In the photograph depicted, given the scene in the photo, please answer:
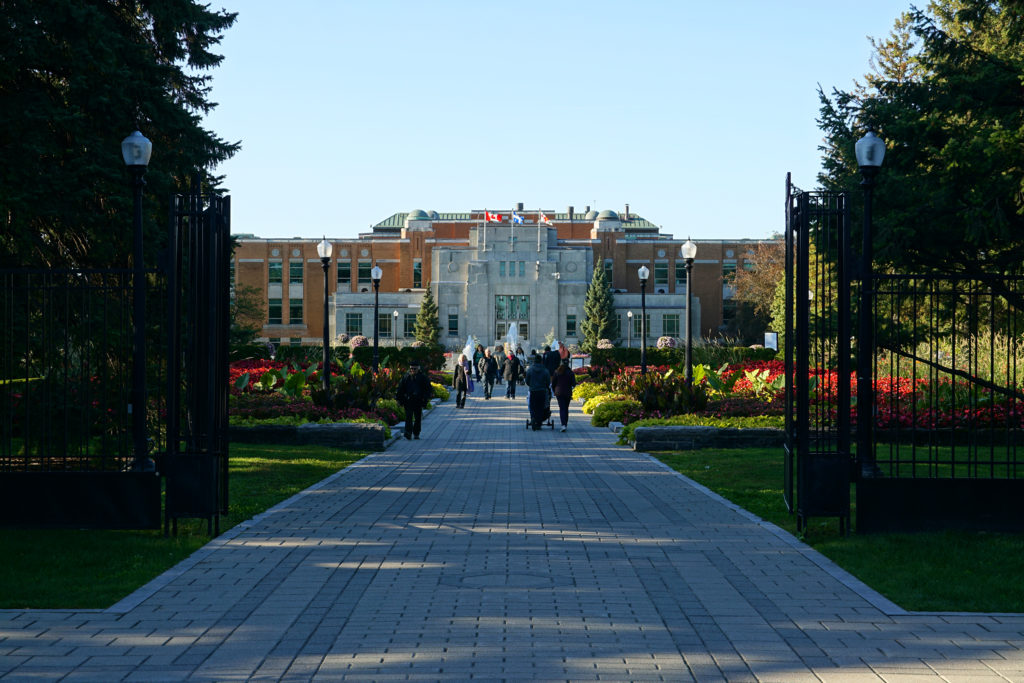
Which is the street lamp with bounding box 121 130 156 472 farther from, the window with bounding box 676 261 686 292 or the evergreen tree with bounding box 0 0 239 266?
the window with bounding box 676 261 686 292

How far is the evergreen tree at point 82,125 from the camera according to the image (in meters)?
15.1

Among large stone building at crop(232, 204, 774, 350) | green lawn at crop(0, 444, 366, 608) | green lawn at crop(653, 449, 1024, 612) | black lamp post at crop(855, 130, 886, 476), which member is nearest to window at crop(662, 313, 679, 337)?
large stone building at crop(232, 204, 774, 350)

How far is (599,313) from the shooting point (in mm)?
90312

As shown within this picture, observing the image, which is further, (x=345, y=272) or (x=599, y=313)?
(x=345, y=272)

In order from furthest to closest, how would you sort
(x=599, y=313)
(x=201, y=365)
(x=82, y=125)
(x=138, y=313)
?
(x=599, y=313) < (x=82, y=125) < (x=201, y=365) < (x=138, y=313)

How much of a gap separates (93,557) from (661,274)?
98.0 m

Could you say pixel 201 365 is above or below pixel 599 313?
below

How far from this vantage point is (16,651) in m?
6.19

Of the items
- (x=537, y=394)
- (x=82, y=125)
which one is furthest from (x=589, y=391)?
(x=82, y=125)

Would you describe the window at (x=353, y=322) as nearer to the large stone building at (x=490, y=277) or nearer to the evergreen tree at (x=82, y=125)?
the large stone building at (x=490, y=277)

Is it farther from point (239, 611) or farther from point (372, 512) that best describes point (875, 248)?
point (239, 611)

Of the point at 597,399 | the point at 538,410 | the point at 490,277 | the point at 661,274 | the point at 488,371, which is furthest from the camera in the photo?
the point at 661,274

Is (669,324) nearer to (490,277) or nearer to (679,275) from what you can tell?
(679,275)

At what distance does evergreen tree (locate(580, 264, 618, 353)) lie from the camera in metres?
89.8
